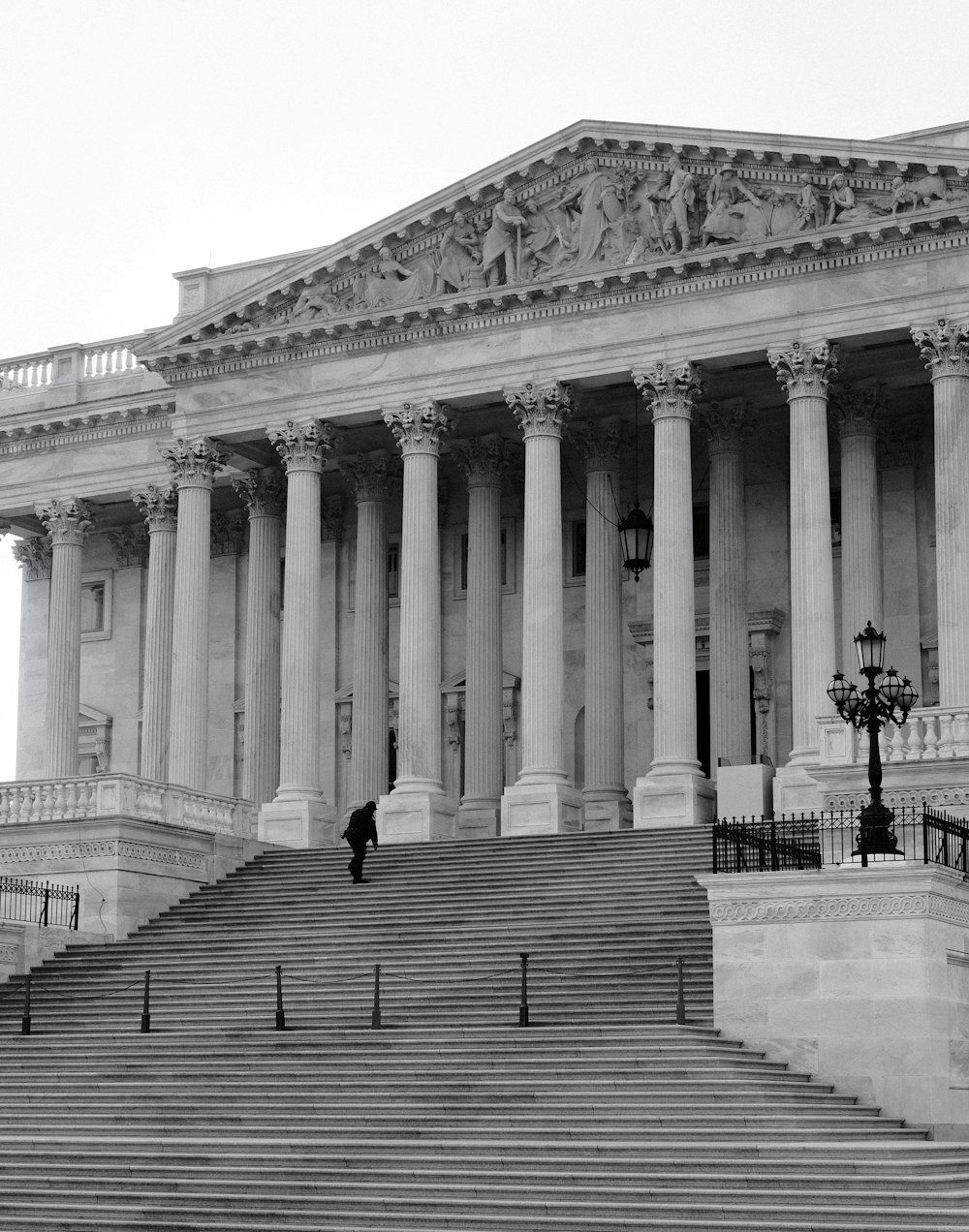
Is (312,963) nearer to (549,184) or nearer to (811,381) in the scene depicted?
(811,381)

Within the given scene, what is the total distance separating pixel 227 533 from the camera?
62.1 meters

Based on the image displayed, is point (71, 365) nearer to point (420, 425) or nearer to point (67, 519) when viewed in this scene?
point (67, 519)

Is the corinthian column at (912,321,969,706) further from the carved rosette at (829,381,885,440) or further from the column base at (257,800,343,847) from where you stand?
the column base at (257,800,343,847)

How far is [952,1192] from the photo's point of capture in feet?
81.4

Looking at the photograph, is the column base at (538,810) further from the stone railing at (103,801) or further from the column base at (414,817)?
the stone railing at (103,801)

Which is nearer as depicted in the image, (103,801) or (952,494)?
(952,494)

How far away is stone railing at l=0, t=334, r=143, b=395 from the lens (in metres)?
60.6

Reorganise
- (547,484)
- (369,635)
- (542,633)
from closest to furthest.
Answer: (542,633) → (547,484) → (369,635)

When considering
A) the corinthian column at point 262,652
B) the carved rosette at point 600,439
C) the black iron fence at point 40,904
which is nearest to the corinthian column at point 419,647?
the carved rosette at point 600,439

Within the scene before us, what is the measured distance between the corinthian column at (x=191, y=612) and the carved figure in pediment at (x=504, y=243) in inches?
337

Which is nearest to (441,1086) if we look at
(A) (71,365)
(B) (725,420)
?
(B) (725,420)

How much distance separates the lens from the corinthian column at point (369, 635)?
54719mm

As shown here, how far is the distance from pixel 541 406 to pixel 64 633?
52.1 feet

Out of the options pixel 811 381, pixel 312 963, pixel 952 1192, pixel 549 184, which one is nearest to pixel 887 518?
pixel 811 381
